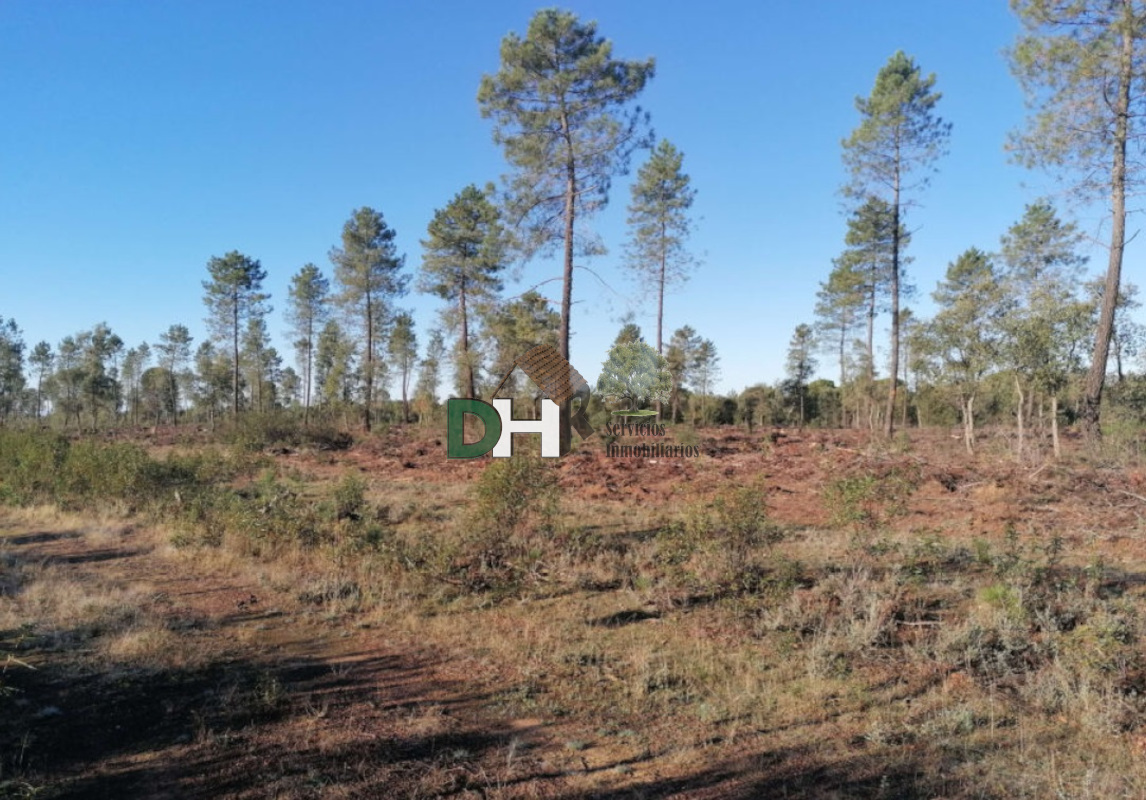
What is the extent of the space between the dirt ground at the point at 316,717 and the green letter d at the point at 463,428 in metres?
12.8

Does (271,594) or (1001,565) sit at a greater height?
(1001,565)

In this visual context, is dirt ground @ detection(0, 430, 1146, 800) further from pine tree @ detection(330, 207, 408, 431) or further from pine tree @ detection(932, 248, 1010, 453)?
pine tree @ detection(330, 207, 408, 431)

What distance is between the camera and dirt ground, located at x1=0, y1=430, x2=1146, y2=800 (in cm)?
353

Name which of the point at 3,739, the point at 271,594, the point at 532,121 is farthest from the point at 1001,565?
the point at 532,121

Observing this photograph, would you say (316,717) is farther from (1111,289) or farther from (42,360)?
(42,360)

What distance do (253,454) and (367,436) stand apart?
1423 centimetres

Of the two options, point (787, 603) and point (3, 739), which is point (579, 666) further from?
point (3, 739)

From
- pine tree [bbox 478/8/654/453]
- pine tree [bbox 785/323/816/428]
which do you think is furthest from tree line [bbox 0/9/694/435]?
pine tree [bbox 785/323/816/428]

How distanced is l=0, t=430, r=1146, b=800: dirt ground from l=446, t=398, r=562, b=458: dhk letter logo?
8322mm

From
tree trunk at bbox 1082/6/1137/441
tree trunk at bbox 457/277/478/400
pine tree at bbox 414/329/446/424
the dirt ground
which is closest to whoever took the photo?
the dirt ground

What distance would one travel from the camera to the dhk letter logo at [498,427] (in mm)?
18047

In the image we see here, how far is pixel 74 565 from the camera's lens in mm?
8586

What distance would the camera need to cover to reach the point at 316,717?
4285mm

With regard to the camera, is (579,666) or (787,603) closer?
(579,666)
